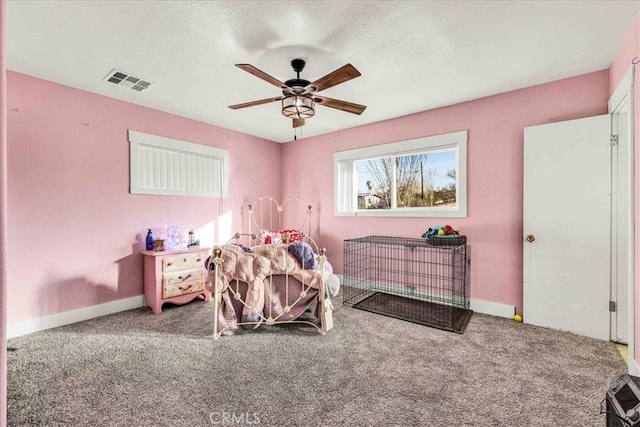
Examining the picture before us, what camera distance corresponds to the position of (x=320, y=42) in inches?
88.0

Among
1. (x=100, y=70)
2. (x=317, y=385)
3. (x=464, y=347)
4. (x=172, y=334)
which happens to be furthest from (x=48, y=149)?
(x=464, y=347)

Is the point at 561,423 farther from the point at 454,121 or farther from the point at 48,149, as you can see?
the point at 48,149

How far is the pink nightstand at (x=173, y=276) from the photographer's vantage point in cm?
336

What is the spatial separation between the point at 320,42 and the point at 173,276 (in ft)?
10.3

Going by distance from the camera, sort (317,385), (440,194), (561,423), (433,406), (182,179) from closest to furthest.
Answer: (561,423) → (433,406) → (317,385) → (440,194) → (182,179)

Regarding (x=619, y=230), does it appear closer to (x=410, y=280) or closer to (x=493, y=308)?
(x=493, y=308)

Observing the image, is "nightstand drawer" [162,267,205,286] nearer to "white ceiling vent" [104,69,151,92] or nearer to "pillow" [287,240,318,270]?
"pillow" [287,240,318,270]

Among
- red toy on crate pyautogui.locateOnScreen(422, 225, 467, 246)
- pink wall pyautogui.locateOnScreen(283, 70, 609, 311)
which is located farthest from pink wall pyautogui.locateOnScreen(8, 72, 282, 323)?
pink wall pyautogui.locateOnScreen(283, 70, 609, 311)

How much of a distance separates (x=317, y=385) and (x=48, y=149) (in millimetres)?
3534

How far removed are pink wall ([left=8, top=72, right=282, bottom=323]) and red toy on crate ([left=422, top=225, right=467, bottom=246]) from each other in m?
3.46

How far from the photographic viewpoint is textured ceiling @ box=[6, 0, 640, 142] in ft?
6.18

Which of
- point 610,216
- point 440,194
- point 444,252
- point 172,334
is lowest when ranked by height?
point 172,334

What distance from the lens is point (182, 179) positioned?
407cm

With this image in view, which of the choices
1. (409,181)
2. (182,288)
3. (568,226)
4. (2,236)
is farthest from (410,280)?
(2,236)
